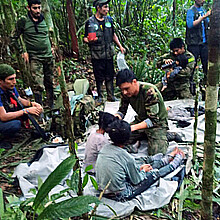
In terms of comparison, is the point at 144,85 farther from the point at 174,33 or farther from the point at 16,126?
the point at 174,33

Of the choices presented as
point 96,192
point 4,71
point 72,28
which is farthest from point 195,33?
point 96,192

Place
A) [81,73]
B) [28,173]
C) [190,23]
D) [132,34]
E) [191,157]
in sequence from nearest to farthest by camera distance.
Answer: [28,173]
[191,157]
[190,23]
[81,73]
[132,34]

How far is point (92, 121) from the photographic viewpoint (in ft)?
13.8

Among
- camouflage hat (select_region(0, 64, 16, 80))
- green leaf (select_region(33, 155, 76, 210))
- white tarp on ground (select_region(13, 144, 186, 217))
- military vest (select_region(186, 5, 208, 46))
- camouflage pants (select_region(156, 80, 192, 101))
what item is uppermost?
military vest (select_region(186, 5, 208, 46))

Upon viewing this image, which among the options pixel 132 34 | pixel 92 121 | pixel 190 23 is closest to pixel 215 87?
pixel 92 121

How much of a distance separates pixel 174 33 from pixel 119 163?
294 inches

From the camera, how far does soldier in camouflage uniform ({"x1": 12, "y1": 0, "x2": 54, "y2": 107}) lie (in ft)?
13.5

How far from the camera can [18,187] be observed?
2658 mm

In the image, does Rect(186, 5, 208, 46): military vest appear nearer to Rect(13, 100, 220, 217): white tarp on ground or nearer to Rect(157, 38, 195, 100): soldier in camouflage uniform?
Rect(157, 38, 195, 100): soldier in camouflage uniform

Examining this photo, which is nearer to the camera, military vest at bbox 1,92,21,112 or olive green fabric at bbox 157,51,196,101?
military vest at bbox 1,92,21,112

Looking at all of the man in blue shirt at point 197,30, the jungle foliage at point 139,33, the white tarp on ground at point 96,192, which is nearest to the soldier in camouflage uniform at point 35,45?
the jungle foliage at point 139,33

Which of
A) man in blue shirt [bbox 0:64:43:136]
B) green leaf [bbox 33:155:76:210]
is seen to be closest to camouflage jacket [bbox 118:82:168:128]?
man in blue shirt [bbox 0:64:43:136]

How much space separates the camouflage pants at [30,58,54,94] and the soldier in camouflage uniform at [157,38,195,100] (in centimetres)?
218

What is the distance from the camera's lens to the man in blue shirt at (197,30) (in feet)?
15.7
